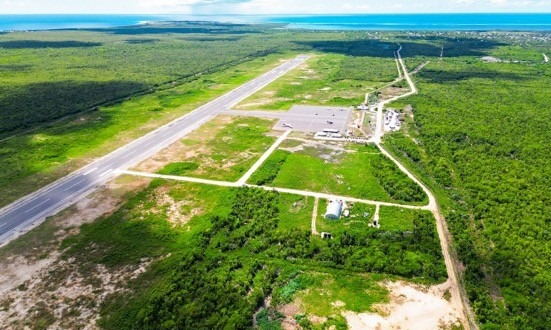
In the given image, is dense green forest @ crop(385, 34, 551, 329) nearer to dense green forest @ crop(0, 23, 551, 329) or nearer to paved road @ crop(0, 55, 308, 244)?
dense green forest @ crop(0, 23, 551, 329)

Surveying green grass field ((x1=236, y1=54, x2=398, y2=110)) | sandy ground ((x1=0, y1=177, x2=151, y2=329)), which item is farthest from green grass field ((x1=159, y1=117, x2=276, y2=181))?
sandy ground ((x1=0, y1=177, x2=151, y2=329))

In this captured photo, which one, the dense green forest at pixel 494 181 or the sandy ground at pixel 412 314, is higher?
the dense green forest at pixel 494 181

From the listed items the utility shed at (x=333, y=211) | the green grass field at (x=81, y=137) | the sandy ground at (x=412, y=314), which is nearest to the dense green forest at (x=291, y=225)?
the green grass field at (x=81, y=137)

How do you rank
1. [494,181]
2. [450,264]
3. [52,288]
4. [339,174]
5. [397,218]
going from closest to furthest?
[52,288]
[450,264]
[397,218]
[494,181]
[339,174]

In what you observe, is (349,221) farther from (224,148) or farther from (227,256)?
(224,148)

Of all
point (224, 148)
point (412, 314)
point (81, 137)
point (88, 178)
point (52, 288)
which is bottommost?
point (412, 314)

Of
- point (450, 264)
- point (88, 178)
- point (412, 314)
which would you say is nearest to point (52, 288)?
point (88, 178)

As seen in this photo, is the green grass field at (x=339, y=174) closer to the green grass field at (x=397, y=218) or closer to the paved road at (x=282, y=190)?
the paved road at (x=282, y=190)
